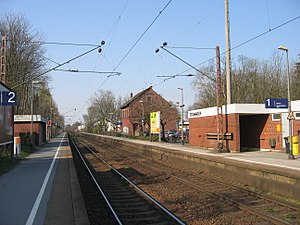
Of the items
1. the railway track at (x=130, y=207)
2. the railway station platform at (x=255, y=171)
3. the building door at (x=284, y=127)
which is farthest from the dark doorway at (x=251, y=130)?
the railway track at (x=130, y=207)

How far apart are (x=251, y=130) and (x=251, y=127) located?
250mm

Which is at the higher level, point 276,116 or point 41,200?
point 276,116

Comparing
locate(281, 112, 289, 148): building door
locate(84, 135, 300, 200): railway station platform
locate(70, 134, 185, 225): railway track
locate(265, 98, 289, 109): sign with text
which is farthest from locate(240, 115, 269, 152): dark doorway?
locate(70, 134, 185, 225): railway track

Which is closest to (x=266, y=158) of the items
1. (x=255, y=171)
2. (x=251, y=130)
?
(x=255, y=171)

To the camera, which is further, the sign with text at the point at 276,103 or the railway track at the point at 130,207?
the sign with text at the point at 276,103

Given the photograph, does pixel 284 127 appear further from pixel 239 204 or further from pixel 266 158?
pixel 239 204

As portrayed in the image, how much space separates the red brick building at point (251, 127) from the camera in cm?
2564

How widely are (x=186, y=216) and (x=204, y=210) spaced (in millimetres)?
873

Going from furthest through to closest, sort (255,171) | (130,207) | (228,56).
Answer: (228,56) → (255,171) → (130,207)

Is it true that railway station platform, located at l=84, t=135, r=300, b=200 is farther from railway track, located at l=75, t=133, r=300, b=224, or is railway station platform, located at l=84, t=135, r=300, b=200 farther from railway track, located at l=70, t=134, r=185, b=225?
railway track, located at l=70, t=134, r=185, b=225

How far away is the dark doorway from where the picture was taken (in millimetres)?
28172

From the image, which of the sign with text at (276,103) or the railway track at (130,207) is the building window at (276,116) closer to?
the sign with text at (276,103)

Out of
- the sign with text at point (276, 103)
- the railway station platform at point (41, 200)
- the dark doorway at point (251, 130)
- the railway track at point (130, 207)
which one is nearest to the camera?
the railway station platform at point (41, 200)

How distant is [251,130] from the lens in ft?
96.7
